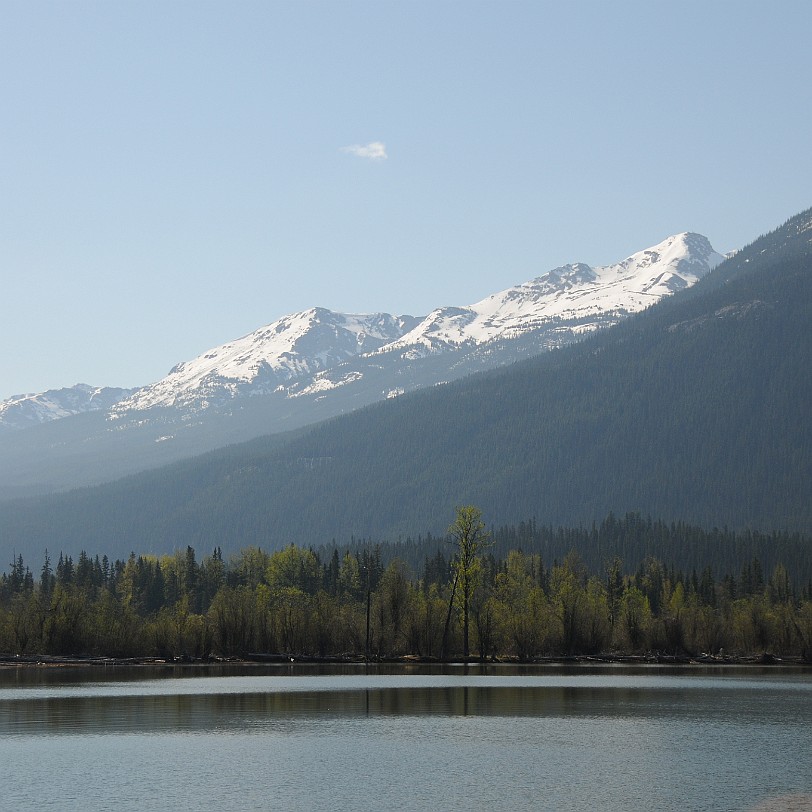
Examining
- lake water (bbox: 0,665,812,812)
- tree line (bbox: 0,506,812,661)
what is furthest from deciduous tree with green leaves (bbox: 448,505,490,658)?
lake water (bbox: 0,665,812,812)

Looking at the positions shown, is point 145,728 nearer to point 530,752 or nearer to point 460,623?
point 530,752

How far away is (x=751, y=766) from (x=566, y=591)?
107580 mm

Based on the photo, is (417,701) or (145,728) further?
(417,701)

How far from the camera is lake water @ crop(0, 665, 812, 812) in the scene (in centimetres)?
4744

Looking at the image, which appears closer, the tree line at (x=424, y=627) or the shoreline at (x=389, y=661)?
the shoreline at (x=389, y=661)

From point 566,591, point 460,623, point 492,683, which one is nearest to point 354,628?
point 460,623

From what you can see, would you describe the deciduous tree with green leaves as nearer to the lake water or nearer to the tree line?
the tree line

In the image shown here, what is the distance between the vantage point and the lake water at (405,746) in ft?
156

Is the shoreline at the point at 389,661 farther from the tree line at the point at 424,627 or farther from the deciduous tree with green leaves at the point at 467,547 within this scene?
the deciduous tree with green leaves at the point at 467,547

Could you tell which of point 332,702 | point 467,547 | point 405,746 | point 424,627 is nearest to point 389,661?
point 424,627

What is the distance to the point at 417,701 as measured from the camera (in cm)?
8206

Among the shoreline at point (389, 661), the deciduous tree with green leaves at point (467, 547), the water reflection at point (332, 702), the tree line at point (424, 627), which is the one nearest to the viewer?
the water reflection at point (332, 702)

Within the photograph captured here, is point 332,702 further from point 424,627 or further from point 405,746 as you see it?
point 424,627

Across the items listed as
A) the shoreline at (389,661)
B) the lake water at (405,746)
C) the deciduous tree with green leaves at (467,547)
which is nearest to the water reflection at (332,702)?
the lake water at (405,746)
